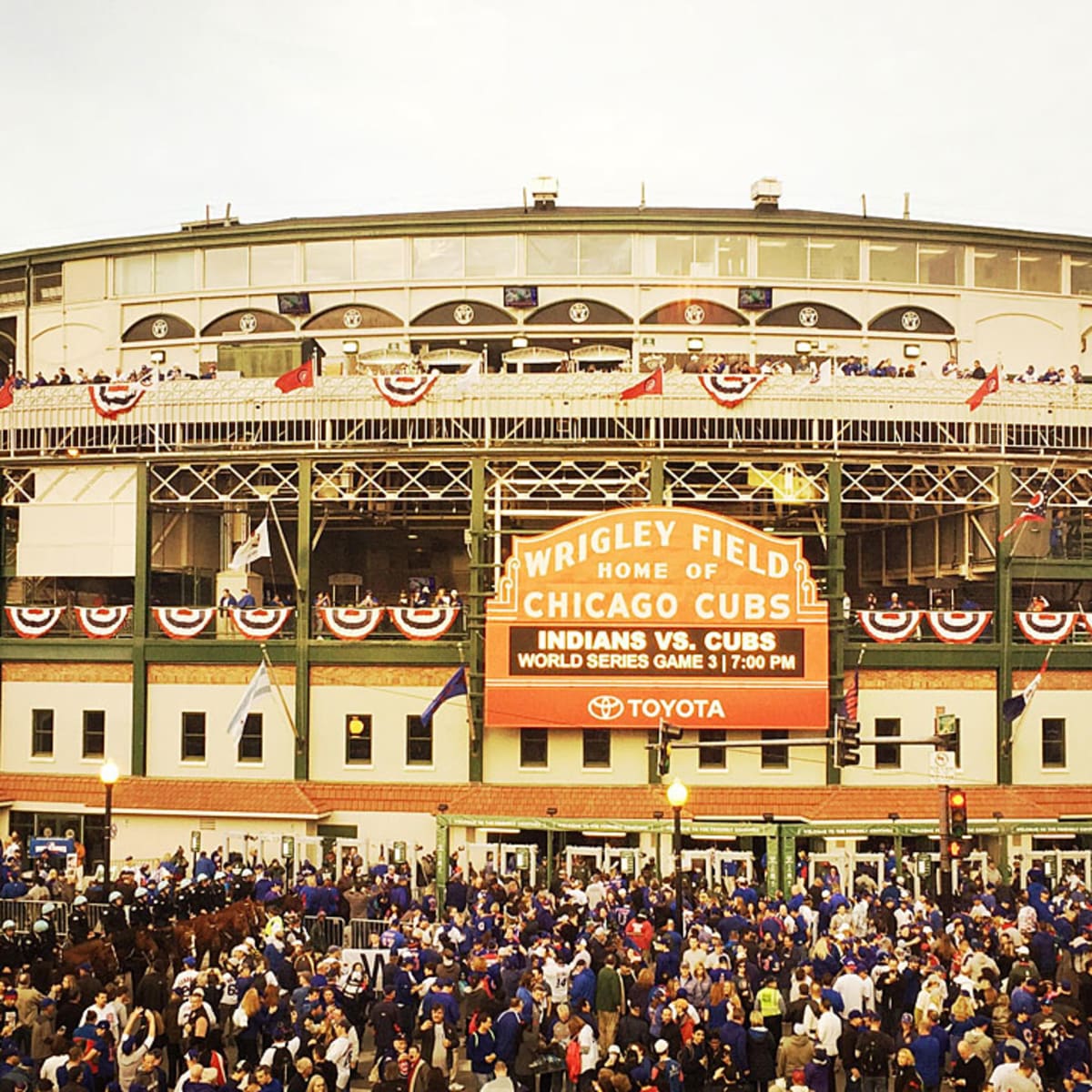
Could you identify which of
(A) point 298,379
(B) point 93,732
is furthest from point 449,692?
(B) point 93,732

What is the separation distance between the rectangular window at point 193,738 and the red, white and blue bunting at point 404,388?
37.5 feet

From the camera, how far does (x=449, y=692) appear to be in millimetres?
36156

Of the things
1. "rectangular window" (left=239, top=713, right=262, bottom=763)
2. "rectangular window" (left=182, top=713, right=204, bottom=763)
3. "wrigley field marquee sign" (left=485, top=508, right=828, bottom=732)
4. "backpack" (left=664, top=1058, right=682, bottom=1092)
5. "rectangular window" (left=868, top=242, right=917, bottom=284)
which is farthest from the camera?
"rectangular window" (left=868, top=242, right=917, bottom=284)

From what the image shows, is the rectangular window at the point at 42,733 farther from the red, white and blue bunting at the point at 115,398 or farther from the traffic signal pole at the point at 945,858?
the traffic signal pole at the point at 945,858

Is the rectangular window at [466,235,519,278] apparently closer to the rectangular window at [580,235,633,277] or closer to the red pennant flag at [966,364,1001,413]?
the rectangular window at [580,235,633,277]

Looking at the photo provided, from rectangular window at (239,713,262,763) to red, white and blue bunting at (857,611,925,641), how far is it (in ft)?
60.6

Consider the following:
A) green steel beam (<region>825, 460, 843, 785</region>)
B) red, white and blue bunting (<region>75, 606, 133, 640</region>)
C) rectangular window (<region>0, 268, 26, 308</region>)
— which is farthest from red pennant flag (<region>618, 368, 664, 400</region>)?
rectangular window (<region>0, 268, 26, 308</region>)

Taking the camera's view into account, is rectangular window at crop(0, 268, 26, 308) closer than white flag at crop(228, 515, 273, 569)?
No

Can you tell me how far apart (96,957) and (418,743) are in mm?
17949

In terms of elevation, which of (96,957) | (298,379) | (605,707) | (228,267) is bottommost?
(96,957)

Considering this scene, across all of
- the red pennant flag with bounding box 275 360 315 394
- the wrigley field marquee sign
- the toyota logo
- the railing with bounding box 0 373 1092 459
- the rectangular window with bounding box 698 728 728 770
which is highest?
the red pennant flag with bounding box 275 360 315 394

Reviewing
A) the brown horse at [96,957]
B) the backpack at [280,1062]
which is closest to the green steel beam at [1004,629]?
the brown horse at [96,957]

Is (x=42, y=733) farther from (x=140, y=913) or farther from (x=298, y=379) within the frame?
(x=140, y=913)

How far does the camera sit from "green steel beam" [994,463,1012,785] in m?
38.2
